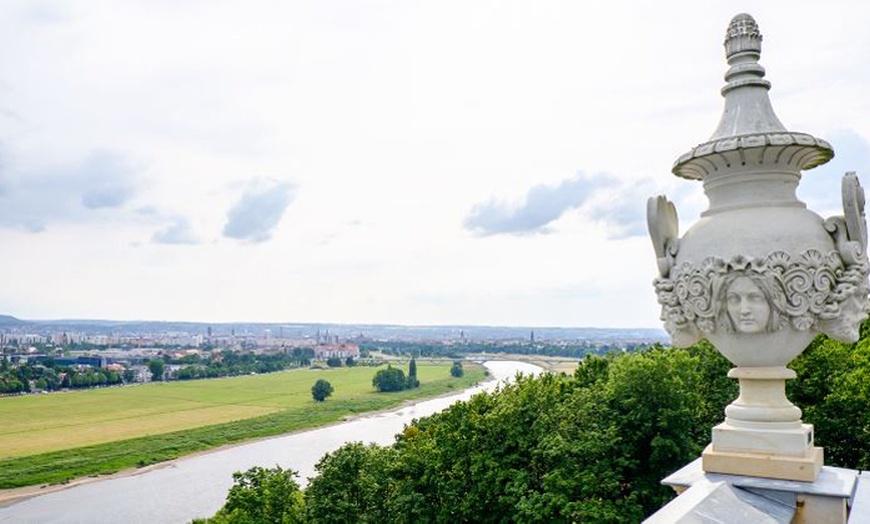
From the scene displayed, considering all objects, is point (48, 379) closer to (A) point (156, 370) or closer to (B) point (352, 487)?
(A) point (156, 370)

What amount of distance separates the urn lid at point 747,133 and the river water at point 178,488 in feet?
85.5

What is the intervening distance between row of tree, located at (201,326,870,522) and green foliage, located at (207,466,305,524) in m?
1.31

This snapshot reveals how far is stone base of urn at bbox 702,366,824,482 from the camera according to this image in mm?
Answer: 4875

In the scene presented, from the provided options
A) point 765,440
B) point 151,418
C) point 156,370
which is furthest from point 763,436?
point 156,370

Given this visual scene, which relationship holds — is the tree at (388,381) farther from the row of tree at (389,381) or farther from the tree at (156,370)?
the tree at (156,370)

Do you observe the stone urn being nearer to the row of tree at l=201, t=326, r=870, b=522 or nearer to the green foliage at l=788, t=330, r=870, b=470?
the row of tree at l=201, t=326, r=870, b=522

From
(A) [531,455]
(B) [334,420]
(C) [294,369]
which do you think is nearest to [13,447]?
(B) [334,420]

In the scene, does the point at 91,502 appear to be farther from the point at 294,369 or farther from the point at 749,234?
the point at 294,369

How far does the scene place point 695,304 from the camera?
16.7ft

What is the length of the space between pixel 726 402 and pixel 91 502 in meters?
41.6

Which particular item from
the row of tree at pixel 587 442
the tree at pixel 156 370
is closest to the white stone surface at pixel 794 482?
the row of tree at pixel 587 442

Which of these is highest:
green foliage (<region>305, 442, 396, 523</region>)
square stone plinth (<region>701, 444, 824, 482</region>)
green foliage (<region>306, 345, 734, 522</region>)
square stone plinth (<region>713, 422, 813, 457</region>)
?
square stone plinth (<region>713, 422, 813, 457</region>)

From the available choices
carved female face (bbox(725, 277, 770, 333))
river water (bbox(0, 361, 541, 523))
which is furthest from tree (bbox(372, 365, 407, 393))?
carved female face (bbox(725, 277, 770, 333))

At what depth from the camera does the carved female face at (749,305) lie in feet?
15.9
